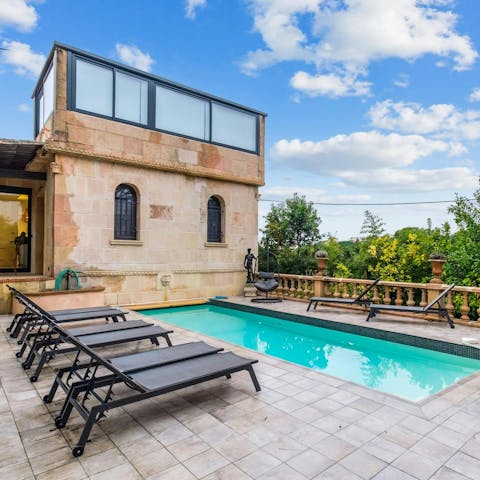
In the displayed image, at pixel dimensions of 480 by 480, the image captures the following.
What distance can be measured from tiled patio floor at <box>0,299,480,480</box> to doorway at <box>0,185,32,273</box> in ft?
31.4

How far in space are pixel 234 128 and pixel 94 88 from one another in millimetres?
5097

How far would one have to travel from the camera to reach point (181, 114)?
38.8 feet

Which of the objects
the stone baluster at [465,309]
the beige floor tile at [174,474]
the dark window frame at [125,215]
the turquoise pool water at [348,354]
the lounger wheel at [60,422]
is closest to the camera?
Answer: the beige floor tile at [174,474]

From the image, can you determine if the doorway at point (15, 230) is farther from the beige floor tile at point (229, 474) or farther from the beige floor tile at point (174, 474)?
the beige floor tile at point (229, 474)

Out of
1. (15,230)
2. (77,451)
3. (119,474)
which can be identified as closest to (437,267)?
(119,474)

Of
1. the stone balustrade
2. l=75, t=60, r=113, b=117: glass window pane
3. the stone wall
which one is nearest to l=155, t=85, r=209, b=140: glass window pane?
the stone wall

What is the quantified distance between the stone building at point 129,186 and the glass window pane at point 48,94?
0.09 feet

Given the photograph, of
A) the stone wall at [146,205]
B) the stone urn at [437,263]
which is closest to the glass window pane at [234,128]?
the stone wall at [146,205]

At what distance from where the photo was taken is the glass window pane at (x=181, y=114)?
37.3 ft

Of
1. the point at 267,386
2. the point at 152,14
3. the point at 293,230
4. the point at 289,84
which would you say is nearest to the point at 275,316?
the point at 267,386

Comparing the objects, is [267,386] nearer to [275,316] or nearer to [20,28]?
[275,316]

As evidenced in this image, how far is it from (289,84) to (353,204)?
8.89 metres

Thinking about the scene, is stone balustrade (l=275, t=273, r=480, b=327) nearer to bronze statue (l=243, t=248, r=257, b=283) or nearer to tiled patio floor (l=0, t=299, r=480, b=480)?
bronze statue (l=243, t=248, r=257, b=283)

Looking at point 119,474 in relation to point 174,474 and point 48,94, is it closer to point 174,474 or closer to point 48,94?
point 174,474
